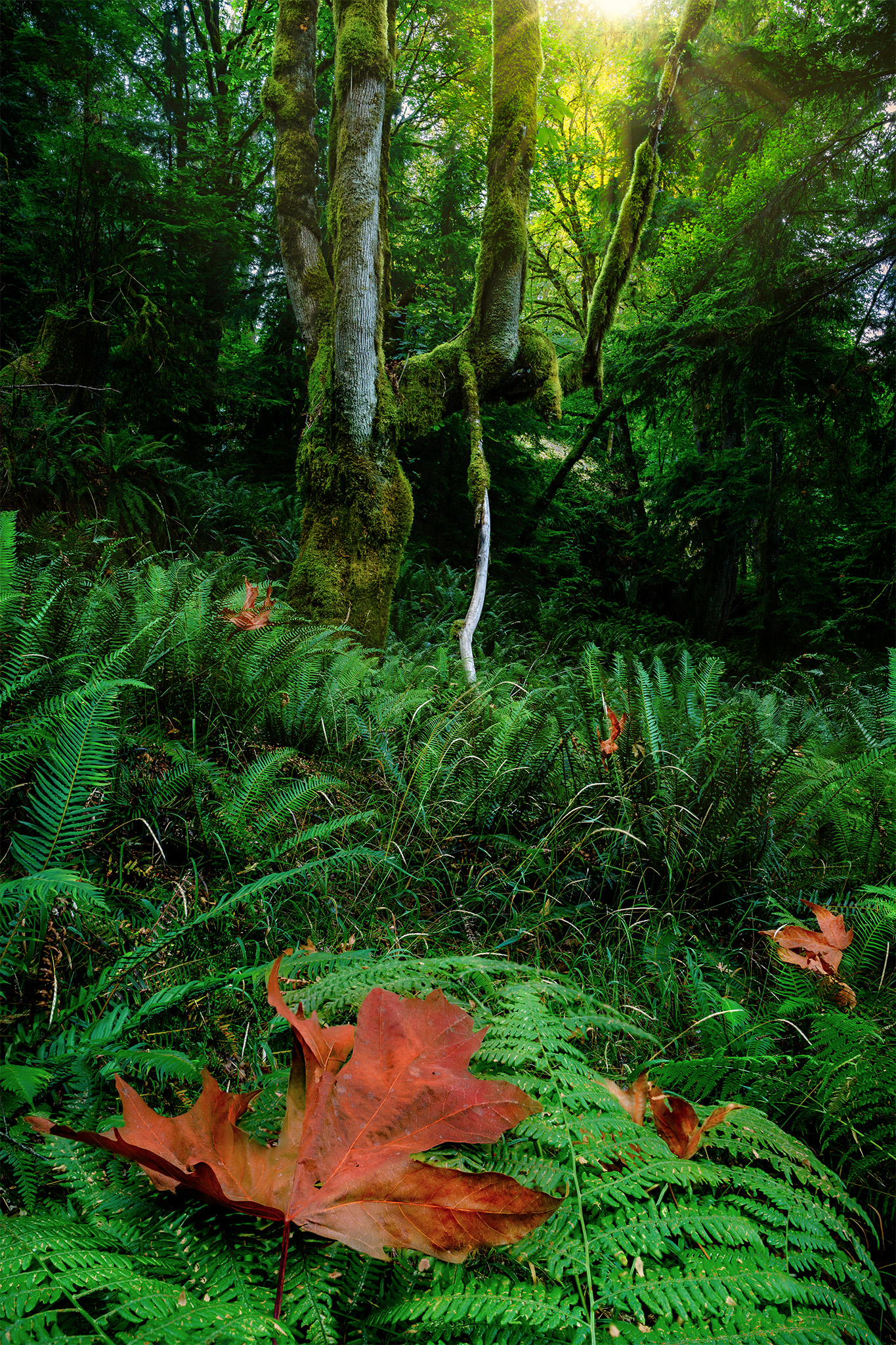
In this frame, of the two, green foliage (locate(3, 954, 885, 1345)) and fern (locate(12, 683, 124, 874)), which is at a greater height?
fern (locate(12, 683, 124, 874))

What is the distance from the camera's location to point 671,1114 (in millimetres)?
894

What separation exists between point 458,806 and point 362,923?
1.94ft

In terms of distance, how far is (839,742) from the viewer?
9.52 ft

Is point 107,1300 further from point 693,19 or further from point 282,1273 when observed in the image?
point 693,19

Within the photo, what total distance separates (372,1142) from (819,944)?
1.22m

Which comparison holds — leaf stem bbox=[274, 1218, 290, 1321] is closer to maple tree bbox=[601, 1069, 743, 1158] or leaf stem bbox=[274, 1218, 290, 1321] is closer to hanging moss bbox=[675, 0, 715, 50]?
maple tree bbox=[601, 1069, 743, 1158]

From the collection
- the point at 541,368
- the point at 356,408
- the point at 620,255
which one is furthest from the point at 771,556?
the point at 356,408

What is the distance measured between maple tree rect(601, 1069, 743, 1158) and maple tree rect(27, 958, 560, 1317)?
35cm

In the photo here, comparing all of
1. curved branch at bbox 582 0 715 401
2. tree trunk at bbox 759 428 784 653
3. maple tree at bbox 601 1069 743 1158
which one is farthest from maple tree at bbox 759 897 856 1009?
tree trunk at bbox 759 428 784 653

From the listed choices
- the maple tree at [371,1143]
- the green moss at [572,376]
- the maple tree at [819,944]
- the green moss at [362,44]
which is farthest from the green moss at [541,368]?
the maple tree at [371,1143]

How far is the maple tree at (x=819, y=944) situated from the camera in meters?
1.34

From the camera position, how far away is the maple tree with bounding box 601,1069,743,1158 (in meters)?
0.84

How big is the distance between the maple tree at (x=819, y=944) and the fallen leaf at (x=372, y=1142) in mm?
984

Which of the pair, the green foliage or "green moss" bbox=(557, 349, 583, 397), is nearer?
the green foliage
